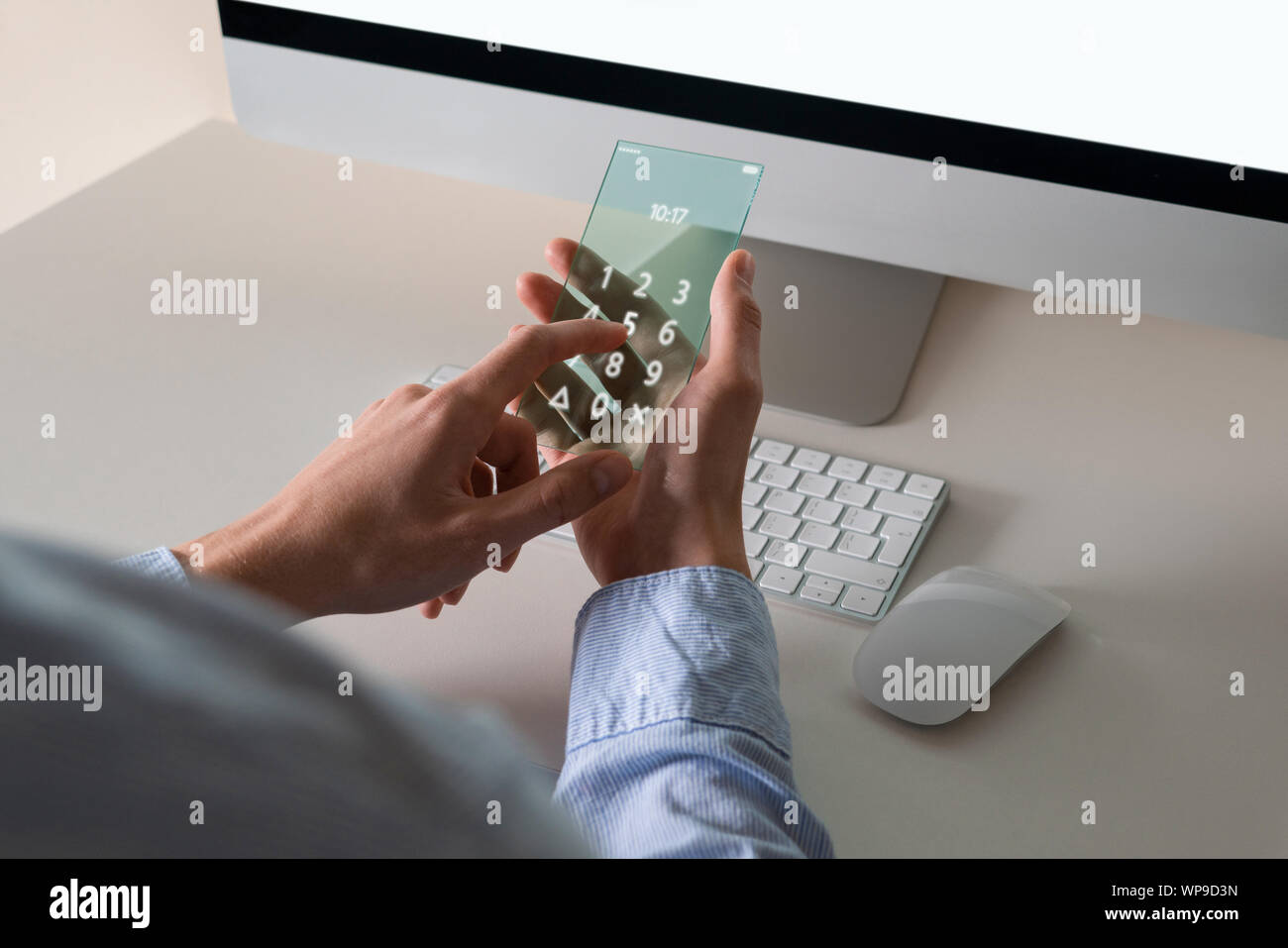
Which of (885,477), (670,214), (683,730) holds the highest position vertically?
(670,214)

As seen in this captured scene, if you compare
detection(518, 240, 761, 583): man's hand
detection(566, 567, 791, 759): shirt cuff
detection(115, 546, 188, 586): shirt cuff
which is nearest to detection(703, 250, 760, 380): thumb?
detection(518, 240, 761, 583): man's hand

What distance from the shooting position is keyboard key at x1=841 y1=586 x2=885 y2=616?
0.50 m

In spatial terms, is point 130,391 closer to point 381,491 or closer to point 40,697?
point 381,491

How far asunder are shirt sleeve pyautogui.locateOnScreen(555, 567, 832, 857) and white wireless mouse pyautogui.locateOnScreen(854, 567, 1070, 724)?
0.07 meters

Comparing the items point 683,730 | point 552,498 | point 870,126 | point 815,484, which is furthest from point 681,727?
point 870,126

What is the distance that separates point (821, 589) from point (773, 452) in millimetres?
101

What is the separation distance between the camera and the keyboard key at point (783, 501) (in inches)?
21.4

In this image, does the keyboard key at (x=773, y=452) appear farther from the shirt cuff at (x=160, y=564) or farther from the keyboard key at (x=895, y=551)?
the shirt cuff at (x=160, y=564)

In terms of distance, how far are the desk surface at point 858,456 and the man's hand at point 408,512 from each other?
0.05 m

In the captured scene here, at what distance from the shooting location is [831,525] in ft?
1.76

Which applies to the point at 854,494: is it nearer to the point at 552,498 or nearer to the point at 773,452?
the point at 773,452

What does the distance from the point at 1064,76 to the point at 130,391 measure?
0.53 m

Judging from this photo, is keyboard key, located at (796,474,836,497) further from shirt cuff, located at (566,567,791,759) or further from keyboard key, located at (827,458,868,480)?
shirt cuff, located at (566,567,791,759)

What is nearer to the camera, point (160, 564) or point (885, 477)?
point (160, 564)
